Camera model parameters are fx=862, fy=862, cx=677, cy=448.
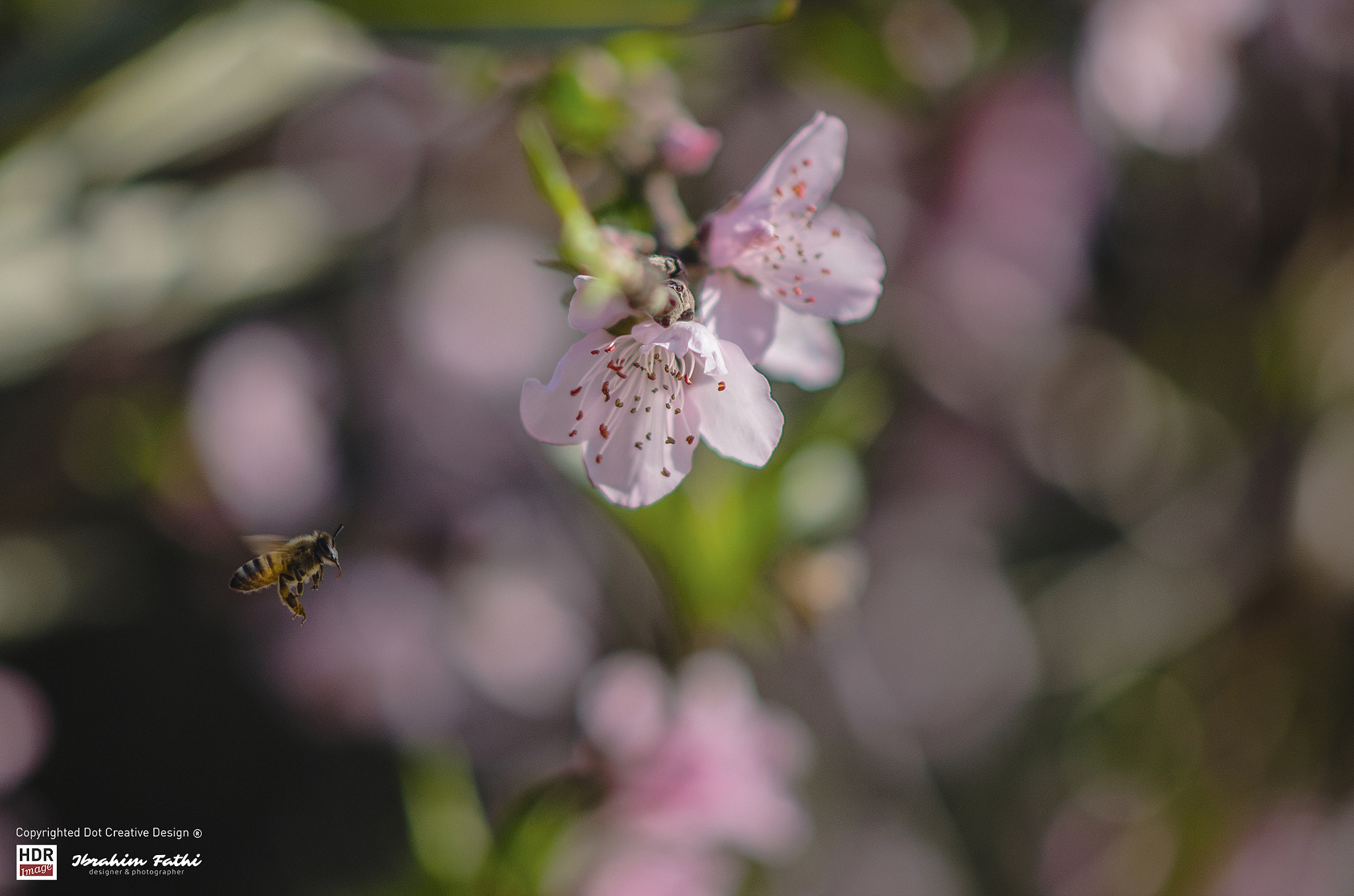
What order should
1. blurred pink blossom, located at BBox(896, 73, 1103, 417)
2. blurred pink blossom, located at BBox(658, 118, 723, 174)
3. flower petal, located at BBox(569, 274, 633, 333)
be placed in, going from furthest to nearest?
blurred pink blossom, located at BBox(896, 73, 1103, 417) → blurred pink blossom, located at BBox(658, 118, 723, 174) → flower petal, located at BBox(569, 274, 633, 333)

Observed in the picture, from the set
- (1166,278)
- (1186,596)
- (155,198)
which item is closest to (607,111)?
(155,198)

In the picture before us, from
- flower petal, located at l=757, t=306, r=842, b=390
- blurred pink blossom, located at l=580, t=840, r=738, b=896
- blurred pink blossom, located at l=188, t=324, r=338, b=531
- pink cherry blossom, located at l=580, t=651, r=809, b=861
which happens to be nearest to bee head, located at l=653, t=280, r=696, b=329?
flower petal, located at l=757, t=306, r=842, b=390

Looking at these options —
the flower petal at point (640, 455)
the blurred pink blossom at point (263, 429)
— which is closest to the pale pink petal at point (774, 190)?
the flower petal at point (640, 455)

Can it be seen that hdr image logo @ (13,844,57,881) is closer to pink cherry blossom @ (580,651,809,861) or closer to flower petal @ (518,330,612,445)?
pink cherry blossom @ (580,651,809,861)

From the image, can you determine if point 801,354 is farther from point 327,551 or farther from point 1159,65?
point 1159,65

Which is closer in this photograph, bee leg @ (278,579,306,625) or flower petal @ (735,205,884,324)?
flower petal @ (735,205,884,324)

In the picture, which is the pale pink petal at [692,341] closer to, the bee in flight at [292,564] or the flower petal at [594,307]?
the flower petal at [594,307]

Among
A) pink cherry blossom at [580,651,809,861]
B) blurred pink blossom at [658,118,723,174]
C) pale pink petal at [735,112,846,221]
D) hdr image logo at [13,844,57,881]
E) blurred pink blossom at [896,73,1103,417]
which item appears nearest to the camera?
pale pink petal at [735,112,846,221]
